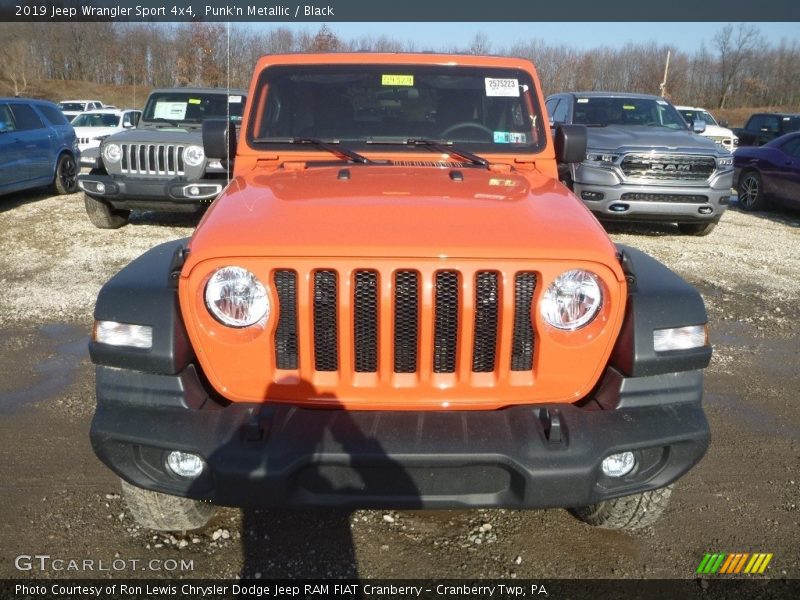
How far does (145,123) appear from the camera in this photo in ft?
32.5

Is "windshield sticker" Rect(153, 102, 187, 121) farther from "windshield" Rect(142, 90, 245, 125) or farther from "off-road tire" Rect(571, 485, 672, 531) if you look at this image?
"off-road tire" Rect(571, 485, 672, 531)

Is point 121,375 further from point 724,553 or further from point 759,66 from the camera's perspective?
point 759,66

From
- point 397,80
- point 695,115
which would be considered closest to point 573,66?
point 695,115

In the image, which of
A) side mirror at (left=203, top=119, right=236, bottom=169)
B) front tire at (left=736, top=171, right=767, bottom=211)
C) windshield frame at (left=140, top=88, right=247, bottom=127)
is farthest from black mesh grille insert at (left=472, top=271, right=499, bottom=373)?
front tire at (left=736, top=171, right=767, bottom=211)

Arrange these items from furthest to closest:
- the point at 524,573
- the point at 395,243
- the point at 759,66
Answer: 1. the point at 759,66
2. the point at 524,573
3. the point at 395,243

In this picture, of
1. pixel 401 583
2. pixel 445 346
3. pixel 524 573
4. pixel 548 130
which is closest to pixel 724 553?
pixel 524 573

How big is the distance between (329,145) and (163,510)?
1925mm

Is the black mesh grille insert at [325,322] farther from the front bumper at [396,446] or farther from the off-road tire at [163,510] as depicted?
the off-road tire at [163,510]

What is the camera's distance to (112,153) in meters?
8.87

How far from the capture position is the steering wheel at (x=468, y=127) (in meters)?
3.68

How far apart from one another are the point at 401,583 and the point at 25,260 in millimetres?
6787

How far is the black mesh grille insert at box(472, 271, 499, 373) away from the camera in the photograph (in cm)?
233

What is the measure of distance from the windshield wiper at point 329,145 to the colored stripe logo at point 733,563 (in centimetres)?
233

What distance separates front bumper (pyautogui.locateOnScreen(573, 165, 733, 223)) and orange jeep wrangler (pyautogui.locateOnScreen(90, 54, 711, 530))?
6555mm
